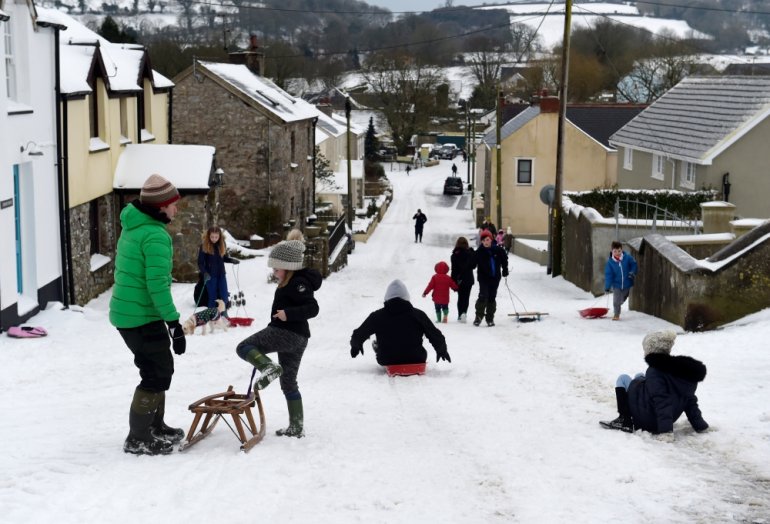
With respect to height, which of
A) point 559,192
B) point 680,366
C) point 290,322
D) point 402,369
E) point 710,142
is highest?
point 710,142

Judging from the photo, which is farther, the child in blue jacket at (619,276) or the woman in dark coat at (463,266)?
the woman in dark coat at (463,266)

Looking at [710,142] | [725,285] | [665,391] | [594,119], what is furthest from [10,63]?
[594,119]

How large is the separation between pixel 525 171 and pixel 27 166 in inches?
1372

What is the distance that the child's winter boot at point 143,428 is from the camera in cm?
755

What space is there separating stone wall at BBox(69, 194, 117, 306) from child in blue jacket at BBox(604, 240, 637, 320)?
31.6 ft

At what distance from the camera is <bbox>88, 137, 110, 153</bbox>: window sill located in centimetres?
1977

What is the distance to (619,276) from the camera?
55.5 feet

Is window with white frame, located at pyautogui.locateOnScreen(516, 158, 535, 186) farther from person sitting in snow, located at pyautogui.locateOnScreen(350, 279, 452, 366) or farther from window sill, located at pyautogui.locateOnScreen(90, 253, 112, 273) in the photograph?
person sitting in snow, located at pyautogui.locateOnScreen(350, 279, 452, 366)

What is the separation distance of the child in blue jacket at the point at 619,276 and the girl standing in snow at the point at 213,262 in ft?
21.7

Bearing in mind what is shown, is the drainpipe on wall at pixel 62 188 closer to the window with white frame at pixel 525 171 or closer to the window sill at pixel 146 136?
the window sill at pixel 146 136

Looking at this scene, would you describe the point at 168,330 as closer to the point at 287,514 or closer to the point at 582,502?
the point at 287,514

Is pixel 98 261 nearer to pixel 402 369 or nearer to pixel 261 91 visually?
pixel 402 369

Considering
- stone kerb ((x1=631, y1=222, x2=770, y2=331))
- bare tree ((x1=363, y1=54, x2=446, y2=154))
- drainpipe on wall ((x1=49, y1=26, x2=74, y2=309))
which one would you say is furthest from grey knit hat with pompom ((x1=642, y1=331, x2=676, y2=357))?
bare tree ((x1=363, y1=54, x2=446, y2=154))

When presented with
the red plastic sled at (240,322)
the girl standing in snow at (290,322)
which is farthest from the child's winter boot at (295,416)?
the red plastic sled at (240,322)
